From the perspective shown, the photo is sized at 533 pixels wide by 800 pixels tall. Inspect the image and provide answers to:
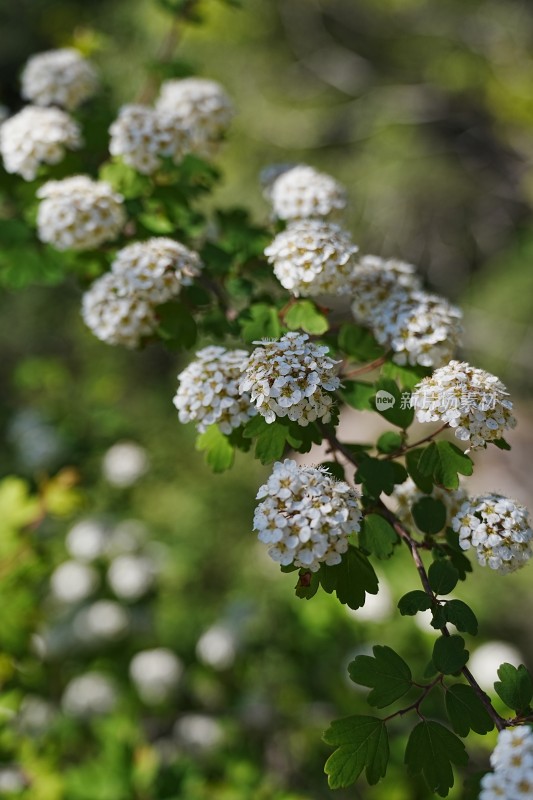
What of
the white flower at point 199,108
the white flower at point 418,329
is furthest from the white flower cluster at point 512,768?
the white flower at point 199,108

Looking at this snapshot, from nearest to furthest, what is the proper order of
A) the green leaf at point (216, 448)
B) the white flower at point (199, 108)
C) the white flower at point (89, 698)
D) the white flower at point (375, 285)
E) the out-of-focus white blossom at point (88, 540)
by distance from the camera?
the green leaf at point (216, 448)
the white flower at point (375, 285)
the white flower at point (199, 108)
the white flower at point (89, 698)
the out-of-focus white blossom at point (88, 540)

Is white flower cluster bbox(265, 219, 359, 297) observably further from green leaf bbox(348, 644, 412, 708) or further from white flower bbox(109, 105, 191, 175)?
green leaf bbox(348, 644, 412, 708)

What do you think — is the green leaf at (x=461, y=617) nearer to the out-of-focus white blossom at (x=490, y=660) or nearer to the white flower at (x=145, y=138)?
the white flower at (x=145, y=138)

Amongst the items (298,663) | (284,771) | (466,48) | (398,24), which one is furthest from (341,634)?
(398,24)

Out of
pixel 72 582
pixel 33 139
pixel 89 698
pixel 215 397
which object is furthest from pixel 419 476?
pixel 72 582

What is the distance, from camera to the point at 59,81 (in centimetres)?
Result: 188

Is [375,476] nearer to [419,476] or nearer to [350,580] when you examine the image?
[419,476]

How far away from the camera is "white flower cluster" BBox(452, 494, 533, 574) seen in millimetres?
1012

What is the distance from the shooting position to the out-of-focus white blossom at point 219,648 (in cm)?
271

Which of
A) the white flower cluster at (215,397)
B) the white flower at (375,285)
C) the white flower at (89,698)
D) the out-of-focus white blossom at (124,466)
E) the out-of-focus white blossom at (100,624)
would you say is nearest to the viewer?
the white flower cluster at (215,397)

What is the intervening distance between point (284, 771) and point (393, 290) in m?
2.07

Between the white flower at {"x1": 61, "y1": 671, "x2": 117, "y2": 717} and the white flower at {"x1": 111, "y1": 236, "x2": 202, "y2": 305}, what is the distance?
6.10 feet

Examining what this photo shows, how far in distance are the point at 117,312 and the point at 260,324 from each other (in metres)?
0.30

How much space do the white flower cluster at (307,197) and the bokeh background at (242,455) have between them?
56 cm
